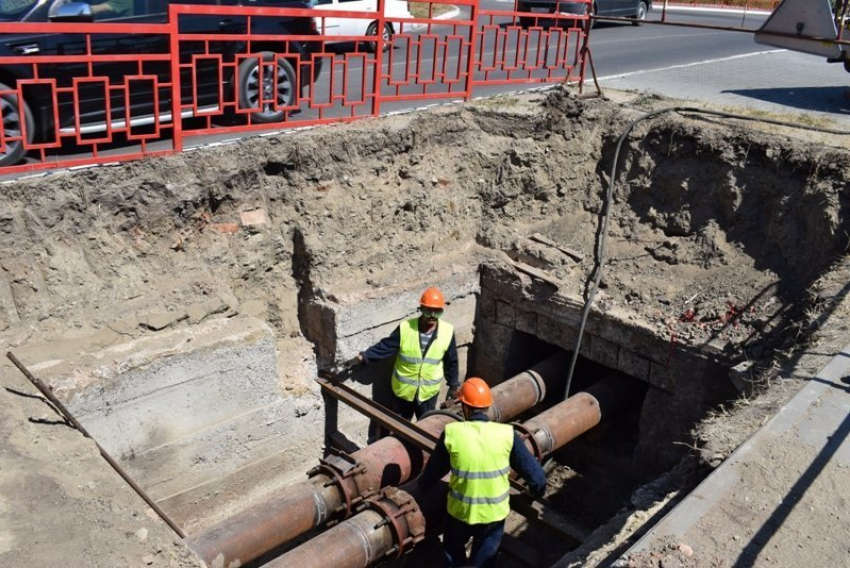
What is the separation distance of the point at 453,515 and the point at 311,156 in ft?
12.3

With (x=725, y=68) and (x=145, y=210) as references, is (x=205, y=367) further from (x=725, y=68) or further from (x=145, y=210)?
Result: (x=725, y=68)

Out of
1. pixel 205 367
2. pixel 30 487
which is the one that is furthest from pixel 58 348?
pixel 30 487

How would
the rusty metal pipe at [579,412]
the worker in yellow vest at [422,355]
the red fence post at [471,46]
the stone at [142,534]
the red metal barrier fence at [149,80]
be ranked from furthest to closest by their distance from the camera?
the red fence post at [471,46]
the worker in yellow vest at [422,355]
the rusty metal pipe at [579,412]
the red metal barrier fence at [149,80]
the stone at [142,534]

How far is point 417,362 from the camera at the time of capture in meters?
7.42

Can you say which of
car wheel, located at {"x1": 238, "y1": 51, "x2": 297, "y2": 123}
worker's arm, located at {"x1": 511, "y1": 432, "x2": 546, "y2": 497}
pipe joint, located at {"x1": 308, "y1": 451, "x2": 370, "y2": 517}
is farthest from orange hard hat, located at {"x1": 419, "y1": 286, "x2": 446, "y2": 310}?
car wheel, located at {"x1": 238, "y1": 51, "x2": 297, "y2": 123}

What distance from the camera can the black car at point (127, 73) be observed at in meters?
6.86

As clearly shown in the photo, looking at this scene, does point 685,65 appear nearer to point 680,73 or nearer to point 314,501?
point 680,73

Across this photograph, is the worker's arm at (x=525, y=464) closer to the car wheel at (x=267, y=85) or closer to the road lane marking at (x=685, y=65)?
the car wheel at (x=267, y=85)

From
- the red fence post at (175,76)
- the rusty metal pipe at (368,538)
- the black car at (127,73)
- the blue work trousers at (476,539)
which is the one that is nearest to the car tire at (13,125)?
the black car at (127,73)

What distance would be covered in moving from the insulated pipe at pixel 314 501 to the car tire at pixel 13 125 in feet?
11.6

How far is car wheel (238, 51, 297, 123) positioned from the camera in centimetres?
806

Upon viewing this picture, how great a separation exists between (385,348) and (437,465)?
2.06 metres

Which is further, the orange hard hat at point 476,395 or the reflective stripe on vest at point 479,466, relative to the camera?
the orange hard hat at point 476,395

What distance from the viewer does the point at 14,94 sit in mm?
6676
